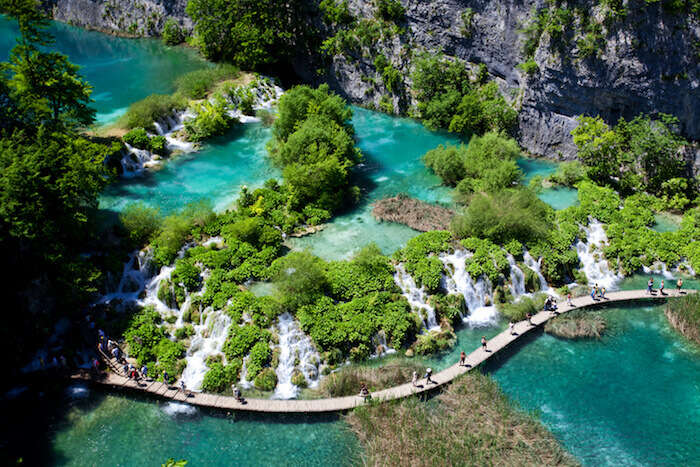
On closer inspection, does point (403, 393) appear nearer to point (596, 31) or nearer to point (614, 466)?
point (614, 466)

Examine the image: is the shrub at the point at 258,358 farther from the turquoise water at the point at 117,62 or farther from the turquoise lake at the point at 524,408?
the turquoise water at the point at 117,62

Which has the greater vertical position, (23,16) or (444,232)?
(23,16)

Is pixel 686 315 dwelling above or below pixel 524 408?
above

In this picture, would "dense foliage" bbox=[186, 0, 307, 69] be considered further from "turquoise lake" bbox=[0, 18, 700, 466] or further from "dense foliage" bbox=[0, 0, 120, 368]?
"turquoise lake" bbox=[0, 18, 700, 466]

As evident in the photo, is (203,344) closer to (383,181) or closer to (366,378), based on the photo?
Result: (366,378)

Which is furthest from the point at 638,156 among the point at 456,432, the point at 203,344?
the point at 203,344

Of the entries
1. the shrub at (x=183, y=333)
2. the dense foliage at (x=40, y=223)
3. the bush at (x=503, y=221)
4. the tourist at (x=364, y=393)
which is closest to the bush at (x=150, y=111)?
the dense foliage at (x=40, y=223)

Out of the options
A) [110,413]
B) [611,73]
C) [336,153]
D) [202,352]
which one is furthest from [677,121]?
[110,413]
